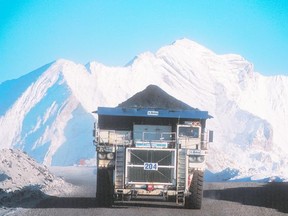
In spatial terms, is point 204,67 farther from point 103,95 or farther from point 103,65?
point 103,95

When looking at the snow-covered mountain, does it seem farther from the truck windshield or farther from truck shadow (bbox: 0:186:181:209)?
the truck windshield

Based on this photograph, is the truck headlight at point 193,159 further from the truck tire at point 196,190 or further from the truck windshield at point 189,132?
the truck windshield at point 189,132

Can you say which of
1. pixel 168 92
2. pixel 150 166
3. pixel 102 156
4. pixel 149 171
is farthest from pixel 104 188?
pixel 168 92

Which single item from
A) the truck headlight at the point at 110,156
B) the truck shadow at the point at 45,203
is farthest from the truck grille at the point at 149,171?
the truck shadow at the point at 45,203

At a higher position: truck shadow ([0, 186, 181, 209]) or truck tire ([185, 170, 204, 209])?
truck tire ([185, 170, 204, 209])

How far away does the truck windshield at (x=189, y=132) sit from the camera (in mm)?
15625

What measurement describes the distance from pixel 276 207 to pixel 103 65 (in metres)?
98.5

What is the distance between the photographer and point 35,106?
103375mm

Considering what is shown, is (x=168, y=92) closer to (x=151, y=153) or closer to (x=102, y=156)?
(x=102, y=156)

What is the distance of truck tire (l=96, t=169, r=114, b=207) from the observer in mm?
14570

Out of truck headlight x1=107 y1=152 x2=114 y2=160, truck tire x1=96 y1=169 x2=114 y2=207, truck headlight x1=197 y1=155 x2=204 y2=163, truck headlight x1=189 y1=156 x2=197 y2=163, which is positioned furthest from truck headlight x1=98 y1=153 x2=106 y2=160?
truck headlight x1=197 y1=155 x2=204 y2=163

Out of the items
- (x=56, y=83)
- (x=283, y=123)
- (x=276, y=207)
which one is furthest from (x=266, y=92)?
(x=276, y=207)

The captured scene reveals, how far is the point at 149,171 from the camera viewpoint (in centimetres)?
1401

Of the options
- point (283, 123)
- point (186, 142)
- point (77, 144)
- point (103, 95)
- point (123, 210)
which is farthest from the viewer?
point (283, 123)
